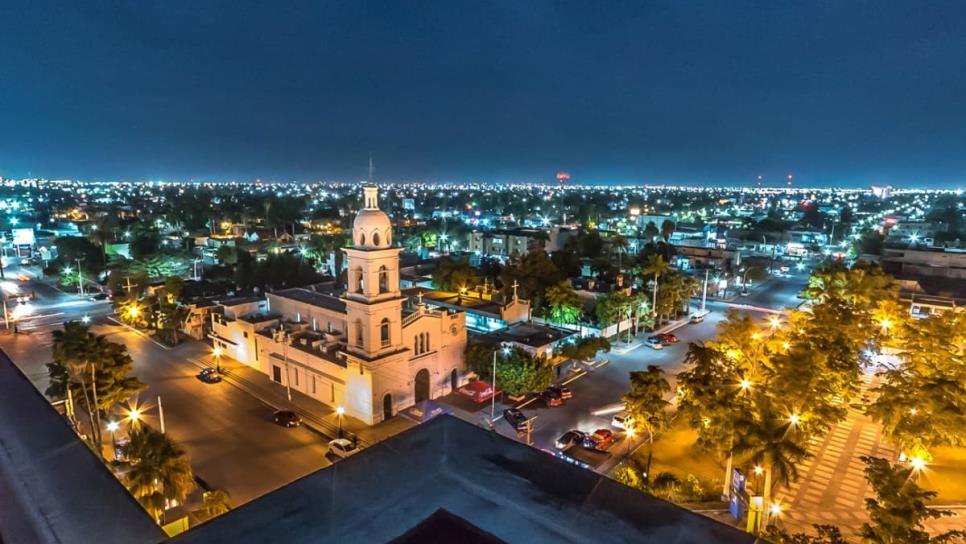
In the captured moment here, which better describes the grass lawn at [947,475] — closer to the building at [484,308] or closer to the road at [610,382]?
the road at [610,382]

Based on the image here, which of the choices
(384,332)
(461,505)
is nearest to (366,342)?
(384,332)

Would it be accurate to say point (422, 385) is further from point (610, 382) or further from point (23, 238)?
point (23, 238)

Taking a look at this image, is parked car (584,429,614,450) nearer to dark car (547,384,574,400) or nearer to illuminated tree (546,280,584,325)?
dark car (547,384,574,400)

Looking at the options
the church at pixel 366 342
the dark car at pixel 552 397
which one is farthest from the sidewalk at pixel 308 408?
the dark car at pixel 552 397

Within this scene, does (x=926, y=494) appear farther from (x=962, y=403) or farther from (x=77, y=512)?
(x=77, y=512)

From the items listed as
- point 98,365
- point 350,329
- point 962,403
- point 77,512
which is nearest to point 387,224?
point 350,329

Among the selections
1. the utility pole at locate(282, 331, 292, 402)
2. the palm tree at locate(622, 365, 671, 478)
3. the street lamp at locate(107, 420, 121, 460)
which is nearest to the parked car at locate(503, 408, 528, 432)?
the palm tree at locate(622, 365, 671, 478)
